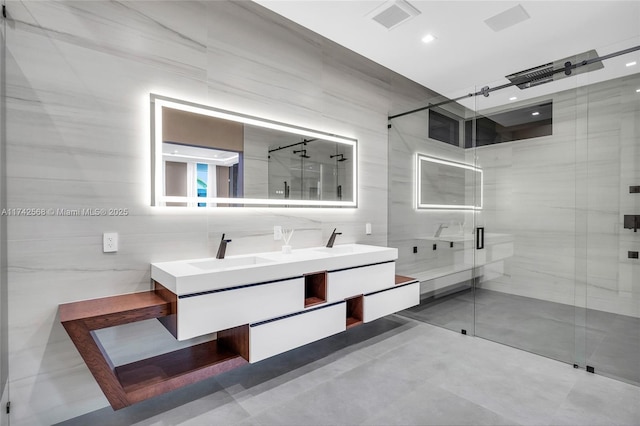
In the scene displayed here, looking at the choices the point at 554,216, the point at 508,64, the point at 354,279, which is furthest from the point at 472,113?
the point at 354,279

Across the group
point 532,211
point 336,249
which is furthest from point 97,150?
point 532,211

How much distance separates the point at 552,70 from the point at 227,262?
321 centimetres

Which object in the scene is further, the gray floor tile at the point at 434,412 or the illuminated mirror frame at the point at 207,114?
the illuminated mirror frame at the point at 207,114

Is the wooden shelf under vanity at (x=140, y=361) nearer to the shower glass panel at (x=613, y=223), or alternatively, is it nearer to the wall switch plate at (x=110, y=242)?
the wall switch plate at (x=110, y=242)

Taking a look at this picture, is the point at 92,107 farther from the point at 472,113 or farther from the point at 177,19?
the point at 472,113

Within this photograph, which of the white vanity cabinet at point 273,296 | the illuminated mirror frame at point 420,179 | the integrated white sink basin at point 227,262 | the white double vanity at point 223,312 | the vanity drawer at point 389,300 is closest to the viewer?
the white double vanity at point 223,312

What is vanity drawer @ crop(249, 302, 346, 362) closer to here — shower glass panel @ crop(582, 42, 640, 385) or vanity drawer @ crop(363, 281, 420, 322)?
vanity drawer @ crop(363, 281, 420, 322)

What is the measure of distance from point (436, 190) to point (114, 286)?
10.5 ft

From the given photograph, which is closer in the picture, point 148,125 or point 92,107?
point 92,107

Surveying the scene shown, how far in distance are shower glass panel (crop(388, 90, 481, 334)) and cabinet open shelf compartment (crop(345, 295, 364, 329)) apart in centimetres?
105

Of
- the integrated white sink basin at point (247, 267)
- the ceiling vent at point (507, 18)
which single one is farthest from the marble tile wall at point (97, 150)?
the ceiling vent at point (507, 18)

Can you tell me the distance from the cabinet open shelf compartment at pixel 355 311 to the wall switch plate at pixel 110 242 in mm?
1841

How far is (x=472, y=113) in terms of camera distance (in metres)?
3.38

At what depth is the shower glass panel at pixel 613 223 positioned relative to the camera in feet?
8.24
